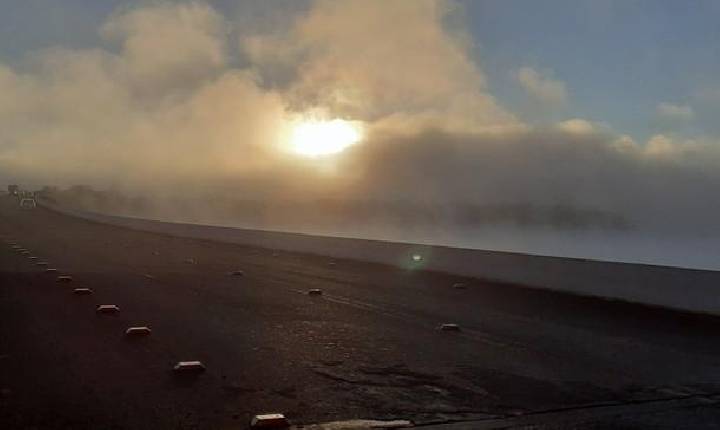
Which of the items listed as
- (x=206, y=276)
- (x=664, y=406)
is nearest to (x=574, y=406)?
(x=664, y=406)

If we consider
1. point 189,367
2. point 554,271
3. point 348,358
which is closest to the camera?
point 189,367

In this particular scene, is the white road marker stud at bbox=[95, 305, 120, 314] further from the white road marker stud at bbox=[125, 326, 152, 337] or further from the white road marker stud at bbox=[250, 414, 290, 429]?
the white road marker stud at bbox=[250, 414, 290, 429]

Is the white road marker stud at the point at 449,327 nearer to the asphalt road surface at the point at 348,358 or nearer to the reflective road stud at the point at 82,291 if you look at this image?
→ the asphalt road surface at the point at 348,358

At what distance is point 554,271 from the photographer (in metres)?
20.5

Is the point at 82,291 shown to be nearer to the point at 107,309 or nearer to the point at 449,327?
the point at 107,309

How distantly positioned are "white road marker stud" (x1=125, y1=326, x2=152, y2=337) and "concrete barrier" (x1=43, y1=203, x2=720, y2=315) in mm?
10380

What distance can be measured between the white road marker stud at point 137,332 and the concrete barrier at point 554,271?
1038 cm

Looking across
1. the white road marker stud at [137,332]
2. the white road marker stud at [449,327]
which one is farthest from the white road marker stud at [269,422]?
the white road marker stud at [449,327]

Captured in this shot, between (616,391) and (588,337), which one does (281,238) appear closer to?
(588,337)

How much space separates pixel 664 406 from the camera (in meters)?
8.04

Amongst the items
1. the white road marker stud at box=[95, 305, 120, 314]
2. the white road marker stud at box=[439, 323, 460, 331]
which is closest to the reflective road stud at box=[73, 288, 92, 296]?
the white road marker stud at box=[95, 305, 120, 314]

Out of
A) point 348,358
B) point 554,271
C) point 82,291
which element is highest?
point 554,271

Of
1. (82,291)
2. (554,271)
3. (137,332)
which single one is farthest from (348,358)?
(554,271)

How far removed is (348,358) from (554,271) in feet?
37.5
